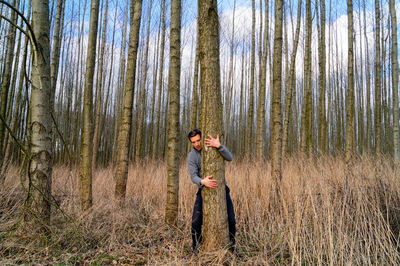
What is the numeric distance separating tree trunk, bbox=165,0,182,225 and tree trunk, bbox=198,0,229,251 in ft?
3.91

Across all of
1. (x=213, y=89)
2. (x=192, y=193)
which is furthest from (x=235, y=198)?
(x=213, y=89)

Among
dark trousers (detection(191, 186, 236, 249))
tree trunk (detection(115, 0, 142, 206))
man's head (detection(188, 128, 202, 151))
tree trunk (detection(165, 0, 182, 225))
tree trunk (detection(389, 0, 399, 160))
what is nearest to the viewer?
dark trousers (detection(191, 186, 236, 249))

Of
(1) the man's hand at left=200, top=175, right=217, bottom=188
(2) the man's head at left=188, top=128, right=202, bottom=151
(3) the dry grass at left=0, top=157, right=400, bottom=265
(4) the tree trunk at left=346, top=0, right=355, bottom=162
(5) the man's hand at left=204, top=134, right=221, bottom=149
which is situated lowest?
(3) the dry grass at left=0, top=157, right=400, bottom=265

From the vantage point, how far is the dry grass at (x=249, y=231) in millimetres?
1988

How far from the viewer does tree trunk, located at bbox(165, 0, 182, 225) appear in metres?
3.15

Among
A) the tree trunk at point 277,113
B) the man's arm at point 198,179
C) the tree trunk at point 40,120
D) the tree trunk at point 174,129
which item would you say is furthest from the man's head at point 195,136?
the tree trunk at point 277,113

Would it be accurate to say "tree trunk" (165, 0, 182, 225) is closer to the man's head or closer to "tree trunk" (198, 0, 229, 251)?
the man's head

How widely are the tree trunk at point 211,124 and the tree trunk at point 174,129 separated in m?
1.19

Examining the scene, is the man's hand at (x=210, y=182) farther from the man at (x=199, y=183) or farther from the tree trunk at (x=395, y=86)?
the tree trunk at (x=395, y=86)

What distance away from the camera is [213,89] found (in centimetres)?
202

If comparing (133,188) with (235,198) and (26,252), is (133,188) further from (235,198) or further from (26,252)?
(26,252)

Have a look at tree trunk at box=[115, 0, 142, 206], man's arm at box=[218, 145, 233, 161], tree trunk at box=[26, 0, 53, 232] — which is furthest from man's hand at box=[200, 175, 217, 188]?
tree trunk at box=[115, 0, 142, 206]

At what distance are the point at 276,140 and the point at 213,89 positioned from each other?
6.39 feet

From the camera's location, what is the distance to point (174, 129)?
3.21m
